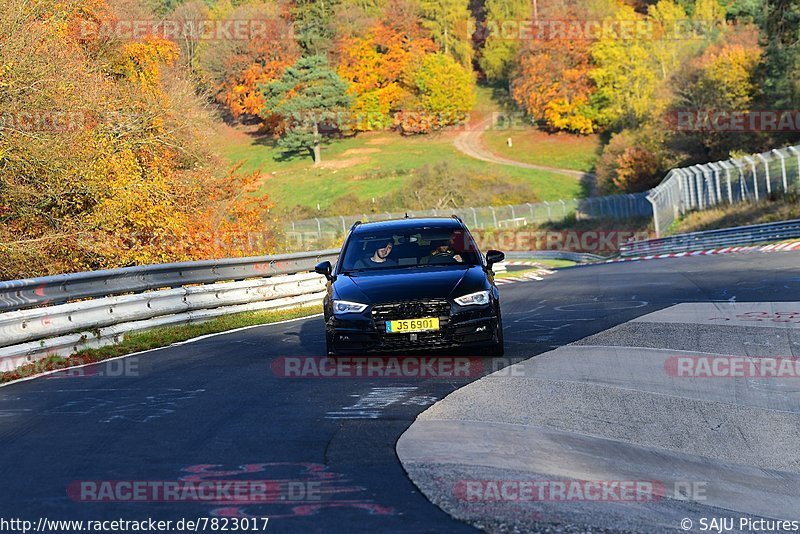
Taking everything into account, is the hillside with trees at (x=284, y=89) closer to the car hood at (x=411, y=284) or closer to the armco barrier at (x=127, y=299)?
the armco barrier at (x=127, y=299)

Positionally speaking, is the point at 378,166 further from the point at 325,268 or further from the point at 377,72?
the point at 325,268

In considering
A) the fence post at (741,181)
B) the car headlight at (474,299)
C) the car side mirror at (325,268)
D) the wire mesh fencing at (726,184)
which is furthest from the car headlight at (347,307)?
the fence post at (741,181)

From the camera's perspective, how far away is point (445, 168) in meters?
83.2

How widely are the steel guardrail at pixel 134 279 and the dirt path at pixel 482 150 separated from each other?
7600 centimetres

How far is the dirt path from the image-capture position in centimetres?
9662

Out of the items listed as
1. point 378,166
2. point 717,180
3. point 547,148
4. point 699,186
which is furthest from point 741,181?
point 547,148

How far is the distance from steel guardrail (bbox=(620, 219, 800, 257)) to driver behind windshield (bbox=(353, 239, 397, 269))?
Result: 2596 centimetres

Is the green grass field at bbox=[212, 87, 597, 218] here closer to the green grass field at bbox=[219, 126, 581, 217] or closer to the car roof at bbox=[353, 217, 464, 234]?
the green grass field at bbox=[219, 126, 581, 217]

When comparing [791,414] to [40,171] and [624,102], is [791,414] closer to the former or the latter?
[40,171]

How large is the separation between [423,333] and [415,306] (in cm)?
29

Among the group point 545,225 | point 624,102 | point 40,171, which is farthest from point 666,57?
point 40,171

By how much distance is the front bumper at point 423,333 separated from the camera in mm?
11039

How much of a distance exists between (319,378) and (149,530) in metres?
5.50

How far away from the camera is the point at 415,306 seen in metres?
11.1
